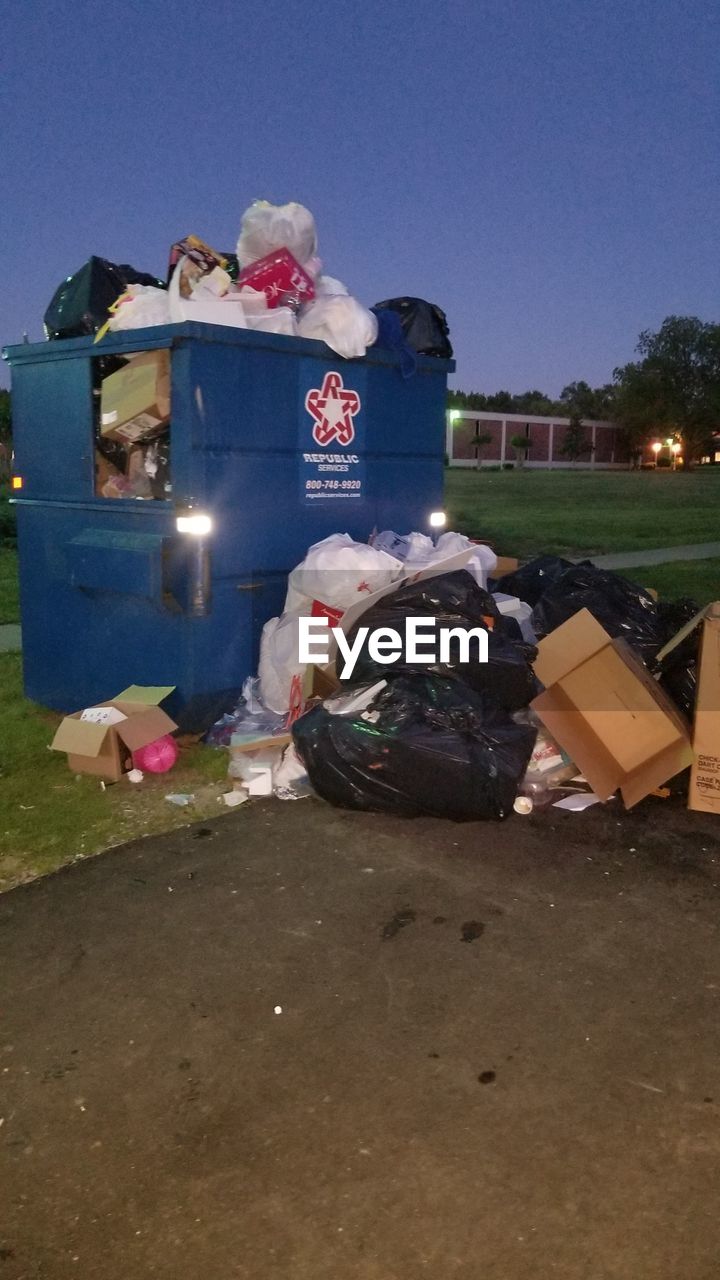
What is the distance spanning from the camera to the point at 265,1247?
1.93 metres

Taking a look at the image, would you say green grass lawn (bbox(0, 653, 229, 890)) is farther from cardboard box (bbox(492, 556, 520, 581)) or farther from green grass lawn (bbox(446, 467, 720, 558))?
green grass lawn (bbox(446, 467, 720, 558))

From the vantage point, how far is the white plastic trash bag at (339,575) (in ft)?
16.0

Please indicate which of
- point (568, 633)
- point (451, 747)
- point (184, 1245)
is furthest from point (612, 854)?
point (184, 1245)

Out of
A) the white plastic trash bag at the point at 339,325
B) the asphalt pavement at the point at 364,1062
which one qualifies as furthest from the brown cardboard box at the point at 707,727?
the white plastic trash bag at the point at 339,325

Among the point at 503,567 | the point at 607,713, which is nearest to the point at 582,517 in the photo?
the point at 503,567

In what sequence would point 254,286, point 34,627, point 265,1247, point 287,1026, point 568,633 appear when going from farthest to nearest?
point 34,627, point 254,286, point 568,633, point 287,1026, point 265,1247

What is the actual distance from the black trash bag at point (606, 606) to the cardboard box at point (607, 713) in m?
0.70

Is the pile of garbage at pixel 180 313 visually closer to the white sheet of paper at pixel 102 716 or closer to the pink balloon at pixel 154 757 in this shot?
the white sheet of paper at pixel 102 716

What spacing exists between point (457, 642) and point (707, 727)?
1070 millimetres

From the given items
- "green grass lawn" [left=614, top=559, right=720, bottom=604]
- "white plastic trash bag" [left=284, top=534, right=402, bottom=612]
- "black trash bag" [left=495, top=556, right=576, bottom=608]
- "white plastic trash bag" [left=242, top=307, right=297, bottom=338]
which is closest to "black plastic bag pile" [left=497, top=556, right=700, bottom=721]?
"black trash bag" [left=495, top=556, right=576, bottom=608]

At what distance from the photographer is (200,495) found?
4633 millimetres

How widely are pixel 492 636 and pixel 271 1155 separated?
2650 millimetres

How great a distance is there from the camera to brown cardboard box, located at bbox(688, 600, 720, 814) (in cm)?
406

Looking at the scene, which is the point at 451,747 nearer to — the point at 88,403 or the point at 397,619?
the point at 397,619
